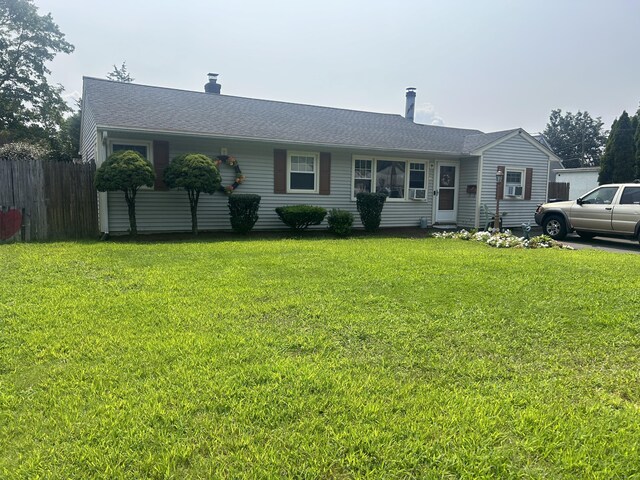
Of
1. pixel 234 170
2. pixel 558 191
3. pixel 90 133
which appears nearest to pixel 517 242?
pixel 234 170

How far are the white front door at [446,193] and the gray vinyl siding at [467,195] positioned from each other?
0.17 meters

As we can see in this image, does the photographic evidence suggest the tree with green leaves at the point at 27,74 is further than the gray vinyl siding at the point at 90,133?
Yes

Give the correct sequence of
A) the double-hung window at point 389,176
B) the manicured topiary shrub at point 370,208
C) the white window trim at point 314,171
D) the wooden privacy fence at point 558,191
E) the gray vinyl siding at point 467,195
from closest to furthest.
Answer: the white window trim at point 314,171, the manicured topiary shrub at point 370,208, the double-hung window at point 389,176, the gray vinyl siding at point 467,195, the wooden privacy fence at point 558,191

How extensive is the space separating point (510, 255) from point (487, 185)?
7122 mm

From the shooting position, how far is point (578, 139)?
6309 cm

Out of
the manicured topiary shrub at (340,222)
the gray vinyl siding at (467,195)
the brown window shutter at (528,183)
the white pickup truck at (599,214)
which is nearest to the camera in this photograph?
the white pickup truck at (599,214)

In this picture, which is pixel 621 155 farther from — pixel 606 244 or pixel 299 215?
pixel 299 215

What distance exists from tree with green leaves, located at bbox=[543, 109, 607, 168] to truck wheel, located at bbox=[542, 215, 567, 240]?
2291 inches

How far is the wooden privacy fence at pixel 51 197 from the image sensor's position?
31.7ft

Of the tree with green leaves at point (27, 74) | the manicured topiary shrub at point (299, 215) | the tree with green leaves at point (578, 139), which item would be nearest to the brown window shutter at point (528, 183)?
the manicured topiary shrub at point (299, 215)

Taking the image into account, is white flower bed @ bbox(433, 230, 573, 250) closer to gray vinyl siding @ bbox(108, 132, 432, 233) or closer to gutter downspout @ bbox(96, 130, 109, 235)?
gray vinyl siding @ bbox(108, 132, 432, 233)

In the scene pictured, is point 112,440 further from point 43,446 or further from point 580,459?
point 580,459

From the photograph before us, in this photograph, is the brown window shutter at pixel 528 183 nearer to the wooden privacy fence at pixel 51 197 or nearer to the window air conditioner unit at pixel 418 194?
the window air conditioner unit at pixel 418 194

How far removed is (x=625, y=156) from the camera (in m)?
23.5
